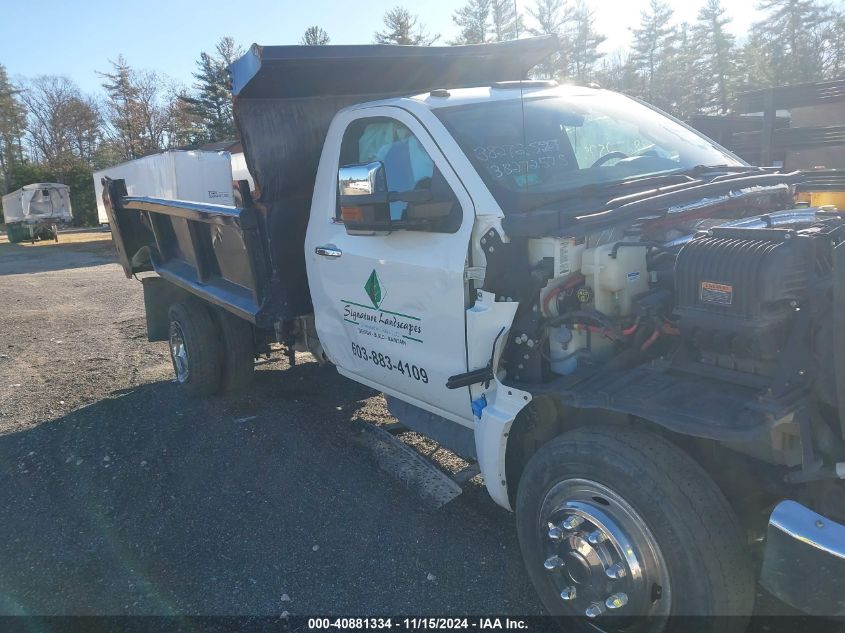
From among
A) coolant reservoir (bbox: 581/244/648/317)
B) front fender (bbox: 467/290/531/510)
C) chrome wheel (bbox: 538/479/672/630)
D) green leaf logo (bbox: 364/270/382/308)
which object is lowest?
chrome wheel (bbox: 538/479/672/630)

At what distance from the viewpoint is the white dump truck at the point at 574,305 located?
2.21 meters

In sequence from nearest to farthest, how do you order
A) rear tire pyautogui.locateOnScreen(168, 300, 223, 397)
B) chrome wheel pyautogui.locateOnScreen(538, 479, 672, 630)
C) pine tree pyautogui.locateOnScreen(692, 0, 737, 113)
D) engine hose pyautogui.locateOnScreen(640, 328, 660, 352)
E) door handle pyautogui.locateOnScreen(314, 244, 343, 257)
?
chrome wheel pyautogui.locateOnScreen(538, 479, 672, 630) < engine hose pyautogui.locateOnScreen(640, 328, 660, 352) < door handle pyautogui.locateOnScreen(314, 244, 343, 257) < rear tire pyautogui.locateOnScreen(168, 300, 223, 397) < pine tree pyautogui.locateOnScreen(692, 0, 737, 113)

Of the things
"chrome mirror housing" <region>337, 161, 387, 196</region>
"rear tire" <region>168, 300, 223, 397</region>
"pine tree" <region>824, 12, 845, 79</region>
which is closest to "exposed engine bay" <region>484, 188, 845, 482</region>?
"chrome mirror housing" <region>337, 161, 387, 196</region>

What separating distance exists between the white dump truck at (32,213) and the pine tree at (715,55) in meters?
33.2

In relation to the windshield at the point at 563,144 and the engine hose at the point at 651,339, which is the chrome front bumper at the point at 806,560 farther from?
the windshield at the point at 563,144

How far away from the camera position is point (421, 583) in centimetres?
322

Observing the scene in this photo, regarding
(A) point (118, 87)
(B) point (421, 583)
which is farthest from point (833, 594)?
(A) point (118, 87)

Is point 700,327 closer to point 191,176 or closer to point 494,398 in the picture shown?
point 494,398

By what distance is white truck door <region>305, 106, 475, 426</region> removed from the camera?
10.7 ft

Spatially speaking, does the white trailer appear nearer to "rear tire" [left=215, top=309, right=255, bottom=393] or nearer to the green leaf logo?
"rear tire" [left=215, top=309, right=255, bottom=393]

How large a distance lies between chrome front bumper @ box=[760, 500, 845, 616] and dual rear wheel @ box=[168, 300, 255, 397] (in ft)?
14.8

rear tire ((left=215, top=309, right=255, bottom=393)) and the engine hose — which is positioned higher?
the engine hose

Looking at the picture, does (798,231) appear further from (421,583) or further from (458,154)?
(421,583)

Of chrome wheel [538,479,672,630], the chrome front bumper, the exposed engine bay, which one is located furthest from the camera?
chrome wheel [538,479,672,630]
